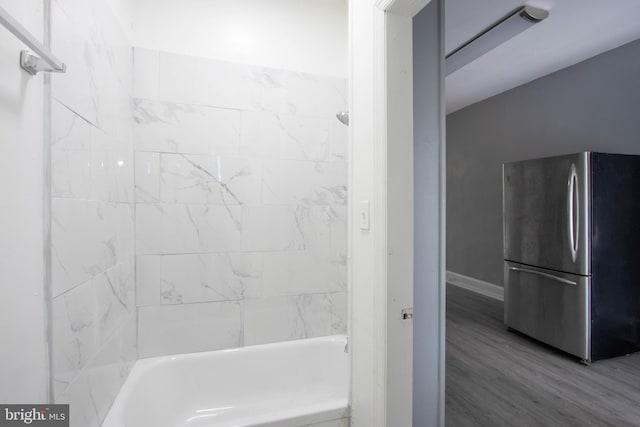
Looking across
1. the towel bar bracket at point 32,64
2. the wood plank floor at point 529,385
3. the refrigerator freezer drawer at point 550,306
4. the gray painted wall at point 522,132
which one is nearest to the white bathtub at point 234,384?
the wood plank floor at point 529,385

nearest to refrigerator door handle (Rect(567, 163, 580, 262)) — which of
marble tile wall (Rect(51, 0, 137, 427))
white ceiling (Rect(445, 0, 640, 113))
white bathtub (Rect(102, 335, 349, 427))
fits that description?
white ceiling (Rect(445, 0, 640, 113))

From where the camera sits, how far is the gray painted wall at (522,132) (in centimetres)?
293

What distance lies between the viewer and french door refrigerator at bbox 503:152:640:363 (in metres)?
2.46

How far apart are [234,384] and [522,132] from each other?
14.0 ft

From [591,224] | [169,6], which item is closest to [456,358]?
[591,224]

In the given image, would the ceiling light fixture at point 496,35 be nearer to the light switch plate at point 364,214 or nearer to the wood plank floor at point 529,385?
the light switch plate at point 364,214

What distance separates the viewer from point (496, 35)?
8.84ft

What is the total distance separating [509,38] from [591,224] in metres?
1.78

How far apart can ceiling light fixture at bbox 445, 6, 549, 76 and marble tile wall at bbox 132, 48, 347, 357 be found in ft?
5.10

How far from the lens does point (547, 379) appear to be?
227 cm

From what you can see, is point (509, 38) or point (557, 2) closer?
point (557, 2)

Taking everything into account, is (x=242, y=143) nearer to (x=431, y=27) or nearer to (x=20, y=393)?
(x=431, y=27)

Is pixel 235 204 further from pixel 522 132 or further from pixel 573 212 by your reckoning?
pixel 522 132

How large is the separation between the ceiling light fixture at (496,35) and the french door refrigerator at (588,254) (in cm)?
117
